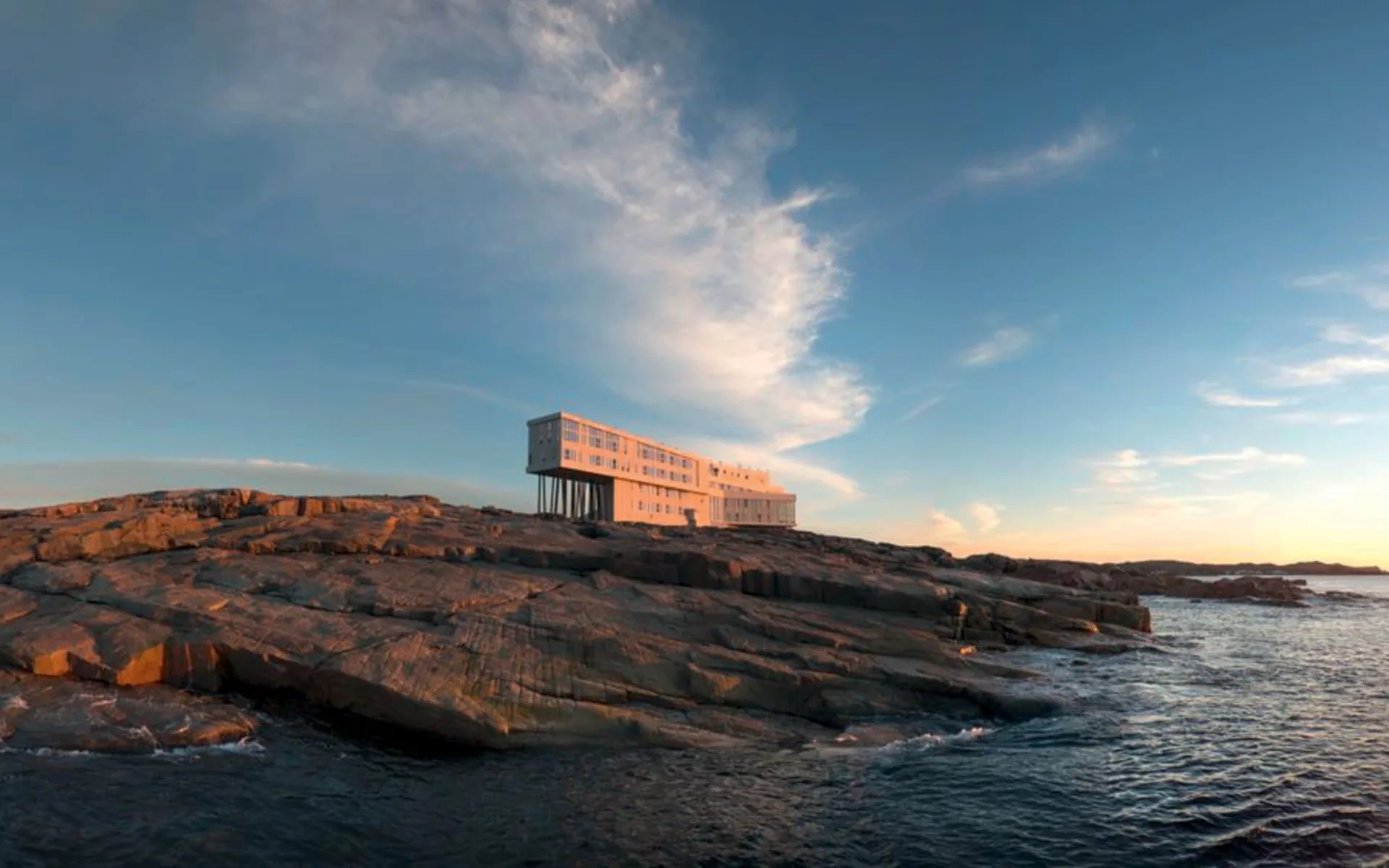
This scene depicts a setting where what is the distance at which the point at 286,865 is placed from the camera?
14125 mm

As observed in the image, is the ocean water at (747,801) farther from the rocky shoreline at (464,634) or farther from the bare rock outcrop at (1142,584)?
the bare rock outcrop at (1142,584)

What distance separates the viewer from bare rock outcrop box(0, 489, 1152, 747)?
74.3 feet

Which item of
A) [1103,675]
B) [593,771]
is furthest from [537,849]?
[1103,675]

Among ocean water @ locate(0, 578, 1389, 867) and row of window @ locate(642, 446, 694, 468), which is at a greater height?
row of window @ locate(642, 446, 694, 468)

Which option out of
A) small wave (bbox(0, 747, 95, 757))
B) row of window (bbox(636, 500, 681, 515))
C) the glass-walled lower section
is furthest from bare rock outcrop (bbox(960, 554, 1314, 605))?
small wave (bbox(0, 747, 95, 757))

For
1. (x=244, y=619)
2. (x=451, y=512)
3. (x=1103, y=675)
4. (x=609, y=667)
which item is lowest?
(x=1103, y=675)

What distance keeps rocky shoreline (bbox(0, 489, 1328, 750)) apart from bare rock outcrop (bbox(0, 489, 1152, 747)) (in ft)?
0.30

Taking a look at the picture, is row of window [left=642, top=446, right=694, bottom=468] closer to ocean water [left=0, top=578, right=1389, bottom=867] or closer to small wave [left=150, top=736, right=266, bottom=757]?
ocean water [left=0, top=578, right=1389, bottom=867]

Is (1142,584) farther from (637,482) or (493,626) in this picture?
(493,626)

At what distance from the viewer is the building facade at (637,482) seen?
271 ft

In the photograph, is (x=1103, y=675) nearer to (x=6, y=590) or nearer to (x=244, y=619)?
(x=244, y=619)

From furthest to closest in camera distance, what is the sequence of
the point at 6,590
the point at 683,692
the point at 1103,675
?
the point at 1103,675, the point at 6,590, the point at 683,692

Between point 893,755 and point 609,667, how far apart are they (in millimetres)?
9392

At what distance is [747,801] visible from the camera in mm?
17328
